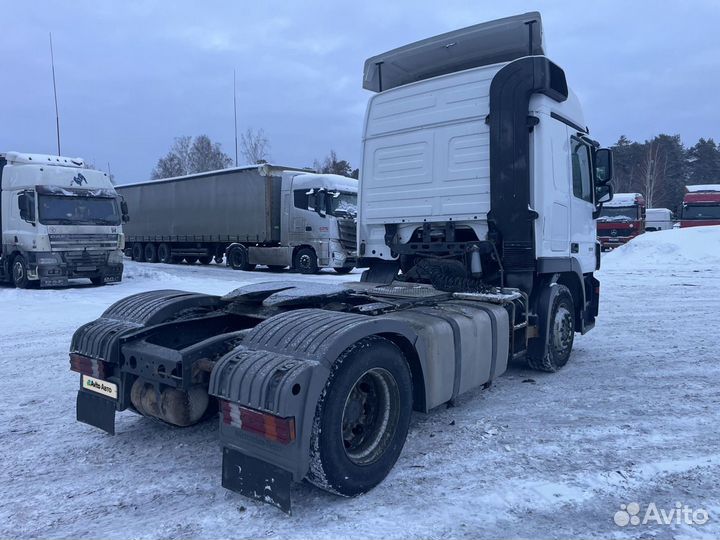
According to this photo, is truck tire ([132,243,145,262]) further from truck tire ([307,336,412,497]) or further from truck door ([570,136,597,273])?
truck tire ([307,336,412,497])

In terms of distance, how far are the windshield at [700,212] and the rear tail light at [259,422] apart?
103 ft

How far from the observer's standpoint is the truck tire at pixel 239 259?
66.8ft

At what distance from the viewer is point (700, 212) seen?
28.2 metres

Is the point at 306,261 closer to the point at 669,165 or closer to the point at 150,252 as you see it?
the point at 150,252

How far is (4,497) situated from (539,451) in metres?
3.37

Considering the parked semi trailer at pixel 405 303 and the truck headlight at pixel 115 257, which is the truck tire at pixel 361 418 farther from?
the truck headlight at pixel 115 257

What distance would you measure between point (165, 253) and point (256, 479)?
76.2 ft

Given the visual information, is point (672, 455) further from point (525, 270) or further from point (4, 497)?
point (4, 497)

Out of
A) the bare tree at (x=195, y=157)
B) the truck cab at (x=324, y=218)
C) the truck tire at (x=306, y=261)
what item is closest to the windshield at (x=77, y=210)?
the truck cab at (x=324, y=218)

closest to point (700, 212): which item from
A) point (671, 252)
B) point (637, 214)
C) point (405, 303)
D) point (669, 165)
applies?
point (637, 214)

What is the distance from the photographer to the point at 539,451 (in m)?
3.79

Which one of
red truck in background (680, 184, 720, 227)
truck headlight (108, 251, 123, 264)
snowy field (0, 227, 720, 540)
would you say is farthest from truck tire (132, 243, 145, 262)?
red truck in background (680, 184, 720, 227)

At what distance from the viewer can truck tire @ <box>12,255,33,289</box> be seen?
13594mm

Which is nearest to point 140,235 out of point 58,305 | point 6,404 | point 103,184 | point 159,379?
point 103,184
